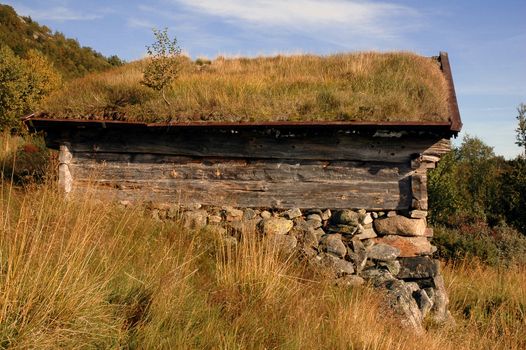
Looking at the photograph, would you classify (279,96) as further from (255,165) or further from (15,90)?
(15,90)

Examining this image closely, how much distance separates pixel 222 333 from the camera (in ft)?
11.6

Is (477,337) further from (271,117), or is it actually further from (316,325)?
(271,117)

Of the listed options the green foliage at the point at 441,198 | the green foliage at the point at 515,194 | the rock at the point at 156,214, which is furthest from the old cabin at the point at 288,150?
the green foliage at the point at 515,194

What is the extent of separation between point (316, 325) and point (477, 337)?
92.5 inches

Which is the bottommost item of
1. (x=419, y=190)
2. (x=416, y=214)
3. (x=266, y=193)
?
(x=416, y=214)

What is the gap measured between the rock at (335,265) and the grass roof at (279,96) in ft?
6.44

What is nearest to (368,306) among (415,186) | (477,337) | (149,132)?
(477,337)

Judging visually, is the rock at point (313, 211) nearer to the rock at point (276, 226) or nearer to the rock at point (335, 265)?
the rock at point (276, 226)

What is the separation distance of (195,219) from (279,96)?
2336 millimetres

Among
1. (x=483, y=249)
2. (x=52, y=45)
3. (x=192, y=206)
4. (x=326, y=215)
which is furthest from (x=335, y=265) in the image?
(x=52, y=45)

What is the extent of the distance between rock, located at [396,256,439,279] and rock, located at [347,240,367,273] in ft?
1.82

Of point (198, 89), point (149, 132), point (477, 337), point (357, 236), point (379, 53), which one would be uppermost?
point (379, 53)

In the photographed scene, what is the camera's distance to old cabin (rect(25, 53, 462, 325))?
22.1ft

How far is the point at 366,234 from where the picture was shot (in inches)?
269
